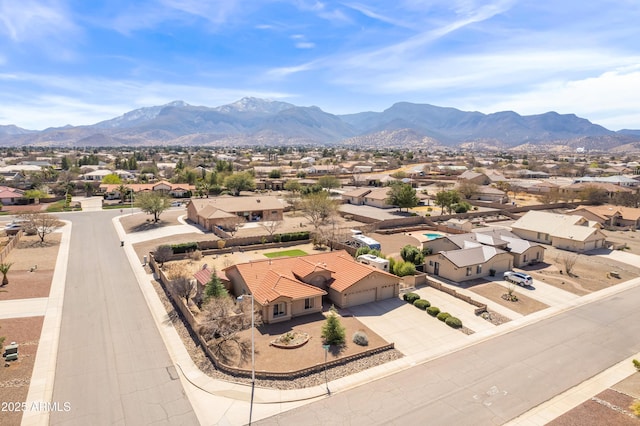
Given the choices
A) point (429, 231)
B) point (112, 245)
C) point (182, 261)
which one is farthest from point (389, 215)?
point (112, 245)

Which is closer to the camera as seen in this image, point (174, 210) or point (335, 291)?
point (335, 291)

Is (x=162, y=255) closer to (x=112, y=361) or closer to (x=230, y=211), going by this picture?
(x=112, y=361)

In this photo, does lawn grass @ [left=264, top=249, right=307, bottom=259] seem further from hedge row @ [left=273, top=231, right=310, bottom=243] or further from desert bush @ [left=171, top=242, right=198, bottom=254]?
desert bush @ [left=171, top=242, right=198, bottom=254]

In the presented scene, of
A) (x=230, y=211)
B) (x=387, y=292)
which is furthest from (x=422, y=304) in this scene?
(x=230, y=211)

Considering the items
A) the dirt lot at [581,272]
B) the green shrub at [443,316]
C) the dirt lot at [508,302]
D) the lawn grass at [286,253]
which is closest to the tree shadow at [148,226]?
the lawn grass at [286,253]

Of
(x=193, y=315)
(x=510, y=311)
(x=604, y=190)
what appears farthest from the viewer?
(x=604, y=190)

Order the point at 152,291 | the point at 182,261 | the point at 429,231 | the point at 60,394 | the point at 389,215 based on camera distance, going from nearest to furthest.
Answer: the point at 60,394, the point at 152,291, the point at 182,261, the point at 429,231, the point at 389,215

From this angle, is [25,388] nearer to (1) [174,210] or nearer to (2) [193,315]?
(2) [193,315]
